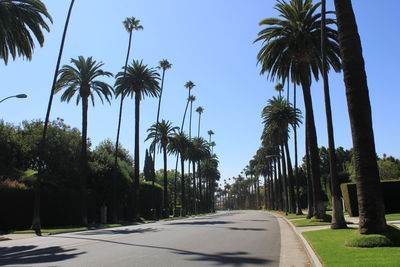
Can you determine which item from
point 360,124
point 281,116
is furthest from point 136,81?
point 360,124

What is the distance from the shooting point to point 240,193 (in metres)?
199

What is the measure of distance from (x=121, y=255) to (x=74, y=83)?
1169 inches

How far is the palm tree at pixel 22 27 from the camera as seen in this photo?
23.9 metres

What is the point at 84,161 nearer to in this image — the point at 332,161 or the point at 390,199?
the point at 332,161

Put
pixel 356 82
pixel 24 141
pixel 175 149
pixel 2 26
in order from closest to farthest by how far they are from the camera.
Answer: pixel 356 82
pixel 2 26
pixel 24 141
pixel 175 149

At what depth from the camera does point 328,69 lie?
87.5 feet

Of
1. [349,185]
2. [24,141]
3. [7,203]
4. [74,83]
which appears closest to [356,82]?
[349,185]

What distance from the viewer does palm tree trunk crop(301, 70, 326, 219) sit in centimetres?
2565

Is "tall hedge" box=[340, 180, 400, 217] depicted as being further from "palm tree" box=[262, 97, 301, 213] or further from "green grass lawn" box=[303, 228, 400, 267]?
"green grass lawn" box=[303, 228, 400, 267]

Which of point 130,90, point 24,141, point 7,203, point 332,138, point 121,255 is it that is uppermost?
point 130,90

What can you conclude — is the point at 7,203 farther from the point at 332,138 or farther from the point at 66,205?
the point at 332,138

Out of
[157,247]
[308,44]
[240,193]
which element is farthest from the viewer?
[240,193]

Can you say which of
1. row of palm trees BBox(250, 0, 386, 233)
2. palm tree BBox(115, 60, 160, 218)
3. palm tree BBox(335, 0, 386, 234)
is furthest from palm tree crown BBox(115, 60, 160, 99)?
palm tree BBox(335, 0, 386, 234)

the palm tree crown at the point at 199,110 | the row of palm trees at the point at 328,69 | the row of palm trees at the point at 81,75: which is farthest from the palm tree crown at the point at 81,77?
the palm tree crown at the point at 199,110
